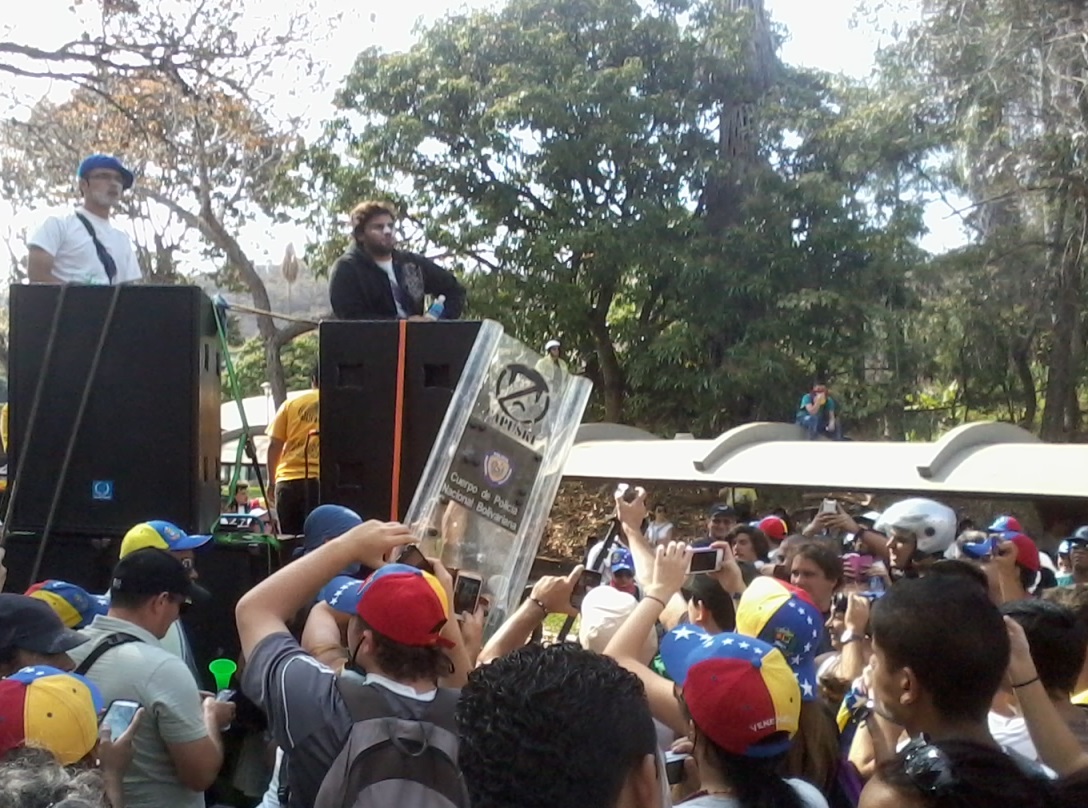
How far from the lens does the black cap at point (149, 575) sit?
342cm

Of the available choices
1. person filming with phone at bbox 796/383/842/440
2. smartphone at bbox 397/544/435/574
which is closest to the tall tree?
person filming with phone at bbox 796/383/842/440

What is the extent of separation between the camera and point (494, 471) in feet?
13.0

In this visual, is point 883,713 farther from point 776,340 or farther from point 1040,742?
point 776,340

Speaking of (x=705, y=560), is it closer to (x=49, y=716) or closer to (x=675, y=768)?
(x=675, y=768)

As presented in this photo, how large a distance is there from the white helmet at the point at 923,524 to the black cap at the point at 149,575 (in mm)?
3693

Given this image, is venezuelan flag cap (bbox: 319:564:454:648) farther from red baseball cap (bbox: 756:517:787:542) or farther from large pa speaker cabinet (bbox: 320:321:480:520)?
red baseball cap (bbox: 756:517:787:542)

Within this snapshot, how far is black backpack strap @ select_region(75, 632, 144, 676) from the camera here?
3.13m

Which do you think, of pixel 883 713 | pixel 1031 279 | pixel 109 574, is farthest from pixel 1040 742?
pixel 1031 279

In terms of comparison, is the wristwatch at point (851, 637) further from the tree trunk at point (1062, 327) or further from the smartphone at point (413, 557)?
the tree trunk at point (1062, 327)

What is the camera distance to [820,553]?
4.24 meters

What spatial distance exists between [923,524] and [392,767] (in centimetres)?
457

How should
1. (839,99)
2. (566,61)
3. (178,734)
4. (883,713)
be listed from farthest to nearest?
(839,99)
(566,61)
(178,734)
(883,713)

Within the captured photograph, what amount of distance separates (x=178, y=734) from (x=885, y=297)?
56.3 feet

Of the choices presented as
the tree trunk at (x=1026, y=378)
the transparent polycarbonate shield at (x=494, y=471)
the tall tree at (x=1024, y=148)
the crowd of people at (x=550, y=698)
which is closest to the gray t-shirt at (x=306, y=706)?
the crowd of people at (x=550, y=698)
